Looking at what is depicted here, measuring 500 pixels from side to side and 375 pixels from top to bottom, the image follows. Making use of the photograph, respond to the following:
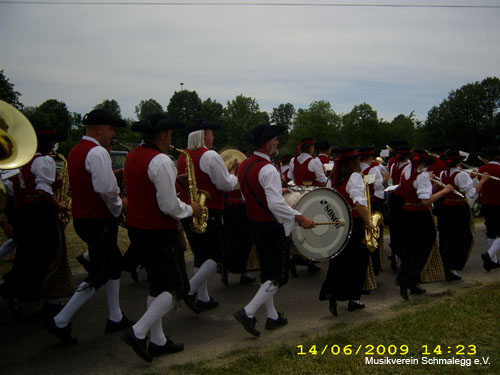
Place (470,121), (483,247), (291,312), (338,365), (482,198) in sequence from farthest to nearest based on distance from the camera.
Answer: (470,121) → (483,247) → (482,198) → (291,312) → (338,365)

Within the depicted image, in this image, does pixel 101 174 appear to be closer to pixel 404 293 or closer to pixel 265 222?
pixel 265 222

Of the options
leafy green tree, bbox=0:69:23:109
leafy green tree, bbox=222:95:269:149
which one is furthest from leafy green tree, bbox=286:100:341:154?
leafy green tree, bbox=0:69:23:109

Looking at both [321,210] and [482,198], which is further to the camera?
[482,198]

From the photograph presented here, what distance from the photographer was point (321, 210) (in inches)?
176

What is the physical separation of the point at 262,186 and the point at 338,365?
1.71m

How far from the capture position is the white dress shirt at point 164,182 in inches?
142

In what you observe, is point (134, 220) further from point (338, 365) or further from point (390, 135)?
point (390, 135)

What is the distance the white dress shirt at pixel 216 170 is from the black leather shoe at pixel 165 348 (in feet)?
6.29

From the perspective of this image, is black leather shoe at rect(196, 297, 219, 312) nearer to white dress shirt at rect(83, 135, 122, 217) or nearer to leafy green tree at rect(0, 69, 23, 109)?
white dress shirt at rect(83, 135, 122, 217)

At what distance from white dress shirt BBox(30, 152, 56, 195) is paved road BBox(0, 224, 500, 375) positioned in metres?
1.54

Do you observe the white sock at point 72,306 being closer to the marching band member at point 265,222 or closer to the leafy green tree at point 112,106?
the marching band member at point 265,222

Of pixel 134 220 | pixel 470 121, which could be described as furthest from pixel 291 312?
pixel 470 121

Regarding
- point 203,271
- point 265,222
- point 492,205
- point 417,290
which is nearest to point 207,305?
point 203,271

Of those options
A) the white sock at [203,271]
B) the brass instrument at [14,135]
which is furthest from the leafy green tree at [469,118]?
the brass instrument at [14,135]
